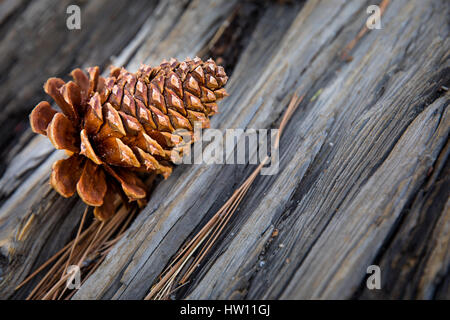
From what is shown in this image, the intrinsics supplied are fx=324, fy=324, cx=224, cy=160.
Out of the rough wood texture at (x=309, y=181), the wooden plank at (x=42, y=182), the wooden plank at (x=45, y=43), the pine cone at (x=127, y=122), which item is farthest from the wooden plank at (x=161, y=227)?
the wooden plank at (x=45, y=43)

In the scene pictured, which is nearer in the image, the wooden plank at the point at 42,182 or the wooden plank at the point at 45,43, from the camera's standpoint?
the wooden plank at the point at 42,182

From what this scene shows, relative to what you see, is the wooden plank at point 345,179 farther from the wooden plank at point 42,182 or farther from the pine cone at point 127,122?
the wooden plank at point 42,182

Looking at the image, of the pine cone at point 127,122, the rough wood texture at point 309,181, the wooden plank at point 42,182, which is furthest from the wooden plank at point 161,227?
the wooden plank at point 42,182

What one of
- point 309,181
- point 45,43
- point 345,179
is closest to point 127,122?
point 309,181

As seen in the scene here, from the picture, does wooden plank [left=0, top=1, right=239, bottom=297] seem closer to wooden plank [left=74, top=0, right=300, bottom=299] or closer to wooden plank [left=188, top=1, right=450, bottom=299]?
wooden plank [left=74, top=0, right=300, bottom=299]

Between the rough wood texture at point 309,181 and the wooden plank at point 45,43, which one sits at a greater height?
the wooden plank at point 45,43

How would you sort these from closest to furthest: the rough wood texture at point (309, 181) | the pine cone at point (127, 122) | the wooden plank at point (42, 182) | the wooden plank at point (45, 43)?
the rough wood texture at point (309, 181), the pine cone at point (127, 122), the wooden plank at point (42, 182), the wooden plank at point (45, 43)

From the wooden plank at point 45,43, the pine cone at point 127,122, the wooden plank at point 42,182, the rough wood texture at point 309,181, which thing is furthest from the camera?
the wooden plank at point 45,43

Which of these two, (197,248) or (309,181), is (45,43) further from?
(309,181)

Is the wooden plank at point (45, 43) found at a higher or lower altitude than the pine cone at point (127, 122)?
higher
